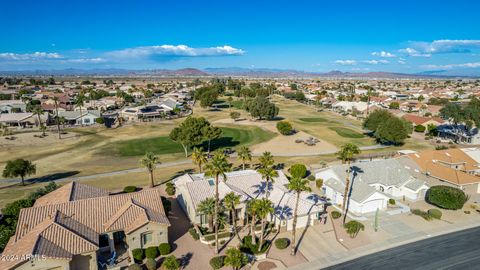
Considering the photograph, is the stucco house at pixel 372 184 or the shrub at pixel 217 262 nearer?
the shrub at pixel 217 262

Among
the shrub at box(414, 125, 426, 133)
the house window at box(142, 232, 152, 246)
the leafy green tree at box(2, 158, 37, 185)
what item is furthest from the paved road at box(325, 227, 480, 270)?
the shrub at box(414, 125, 426, 133)

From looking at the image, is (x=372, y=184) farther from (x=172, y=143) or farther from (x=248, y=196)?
(x=172, y=143)

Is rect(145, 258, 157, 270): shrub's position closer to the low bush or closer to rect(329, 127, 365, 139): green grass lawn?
the low bush

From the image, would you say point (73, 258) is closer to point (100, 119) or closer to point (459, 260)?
point (459, 260)

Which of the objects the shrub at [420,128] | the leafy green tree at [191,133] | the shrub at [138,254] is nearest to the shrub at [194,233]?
the shrub at [138,254]

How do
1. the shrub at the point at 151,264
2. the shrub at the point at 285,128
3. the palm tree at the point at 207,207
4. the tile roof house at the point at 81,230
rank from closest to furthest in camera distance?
the tile roof house at the point at 81,230
the shrub at the point at 151,264
the palm tree at the point at 207,207
the shrub at the point at 285,128

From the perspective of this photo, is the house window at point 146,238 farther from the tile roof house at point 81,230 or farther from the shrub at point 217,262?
the shrub at point 217,262
